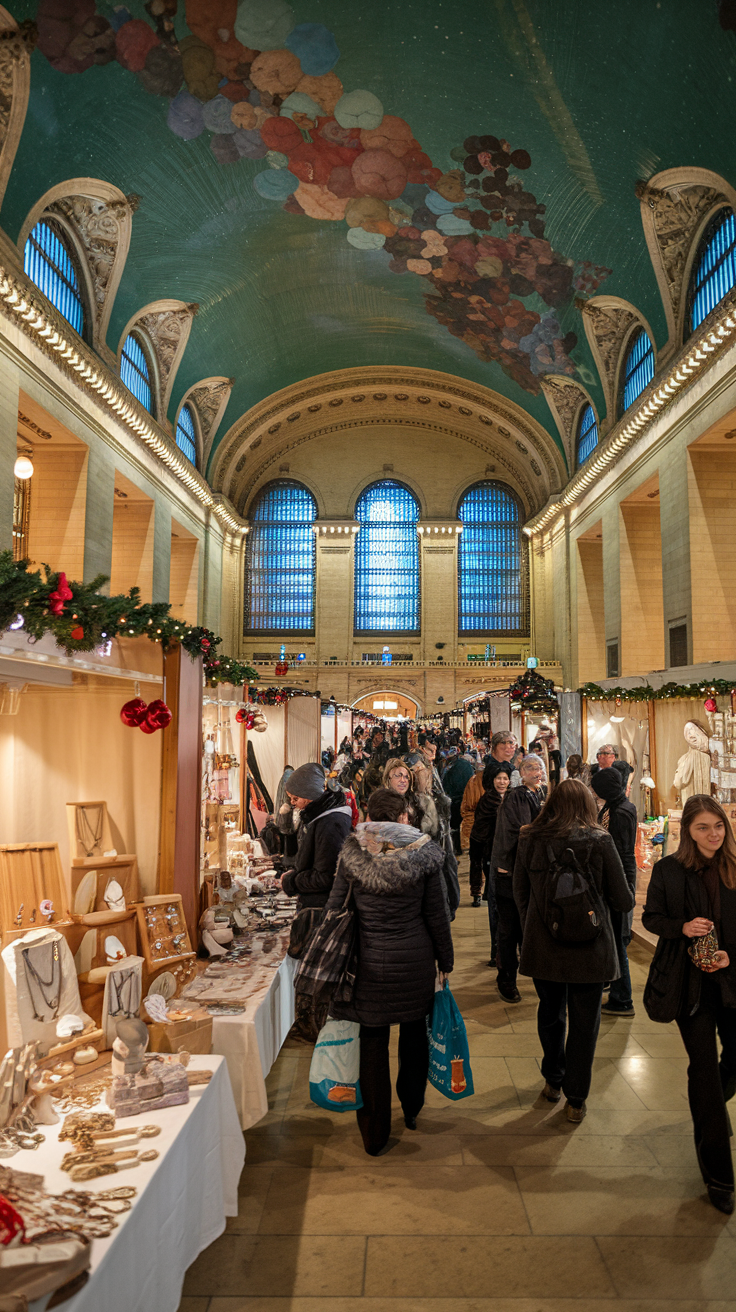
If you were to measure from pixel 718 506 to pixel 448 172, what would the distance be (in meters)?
7.62

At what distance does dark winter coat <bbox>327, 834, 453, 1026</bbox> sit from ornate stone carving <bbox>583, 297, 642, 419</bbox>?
590 inches

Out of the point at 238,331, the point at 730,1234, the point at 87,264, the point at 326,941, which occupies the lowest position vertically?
the point at 730,1234

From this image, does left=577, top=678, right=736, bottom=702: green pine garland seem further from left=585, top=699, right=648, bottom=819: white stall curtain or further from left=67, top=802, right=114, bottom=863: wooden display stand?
left=67, top=802, right=114, bottom=863: wooden display stand

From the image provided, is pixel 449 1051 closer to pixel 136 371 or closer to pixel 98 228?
pixel 98 228

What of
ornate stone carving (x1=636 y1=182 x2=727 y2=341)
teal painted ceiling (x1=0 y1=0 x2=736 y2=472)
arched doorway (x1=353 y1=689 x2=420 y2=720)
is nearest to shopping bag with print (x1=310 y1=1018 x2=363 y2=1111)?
teal painted ceiling (x1=0 y1=0 x2=736 y2=472)

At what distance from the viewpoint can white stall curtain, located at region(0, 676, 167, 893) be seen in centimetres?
406

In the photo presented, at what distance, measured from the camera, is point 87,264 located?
13648 mm

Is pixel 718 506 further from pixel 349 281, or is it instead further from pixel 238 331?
pixel 238 331

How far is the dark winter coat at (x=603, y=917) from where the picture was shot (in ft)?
11.3

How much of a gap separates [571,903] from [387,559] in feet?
77.7

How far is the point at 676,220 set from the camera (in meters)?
12.9

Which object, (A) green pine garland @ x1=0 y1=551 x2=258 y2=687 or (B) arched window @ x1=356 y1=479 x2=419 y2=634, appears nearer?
(A) green pine garland @ x1=0 y1=551 x2=258 y2=687

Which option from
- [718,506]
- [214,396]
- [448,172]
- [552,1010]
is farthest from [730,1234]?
[214,396]

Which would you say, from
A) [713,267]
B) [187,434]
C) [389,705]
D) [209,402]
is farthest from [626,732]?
[389,705]
